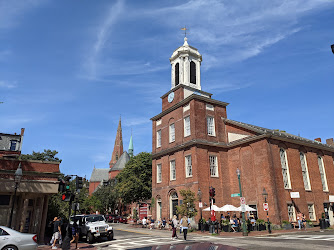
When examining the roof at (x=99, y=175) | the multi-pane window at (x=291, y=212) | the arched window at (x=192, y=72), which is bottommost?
the multi-pane window at (x=291, y=212)

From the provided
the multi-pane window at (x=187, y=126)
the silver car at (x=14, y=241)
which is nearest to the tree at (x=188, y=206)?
the multi-pane window at (x=187, y=126)

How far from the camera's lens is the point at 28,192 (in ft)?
57.6

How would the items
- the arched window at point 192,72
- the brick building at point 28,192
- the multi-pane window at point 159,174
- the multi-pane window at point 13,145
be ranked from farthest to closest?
the multi-pane window at point 13,145
the arched window at point 192,72
the multi-pane window at point 159,174
the brick building at point 28,192

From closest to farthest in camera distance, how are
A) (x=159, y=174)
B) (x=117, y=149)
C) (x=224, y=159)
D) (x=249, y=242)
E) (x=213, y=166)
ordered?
1. (x=249, y=242)
2. (x=213, y=166)
3. (x=224, y=159)
4. (x=159, y=174)
5. (x=117, y=149)

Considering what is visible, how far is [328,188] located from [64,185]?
33.4 m

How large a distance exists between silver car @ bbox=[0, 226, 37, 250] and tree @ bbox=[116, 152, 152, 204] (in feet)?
112

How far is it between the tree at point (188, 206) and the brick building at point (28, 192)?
12.9m

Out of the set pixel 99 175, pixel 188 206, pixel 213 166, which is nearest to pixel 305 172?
pixel 213 166

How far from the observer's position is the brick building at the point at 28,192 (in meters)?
17.0

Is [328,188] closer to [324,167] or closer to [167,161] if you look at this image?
[324,167]

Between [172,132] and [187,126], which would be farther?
[172,132]

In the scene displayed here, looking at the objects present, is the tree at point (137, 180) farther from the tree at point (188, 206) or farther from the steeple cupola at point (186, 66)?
the tree at point (188, 206)

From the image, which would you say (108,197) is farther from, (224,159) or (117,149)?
(117,149)

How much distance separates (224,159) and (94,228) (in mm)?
18509
